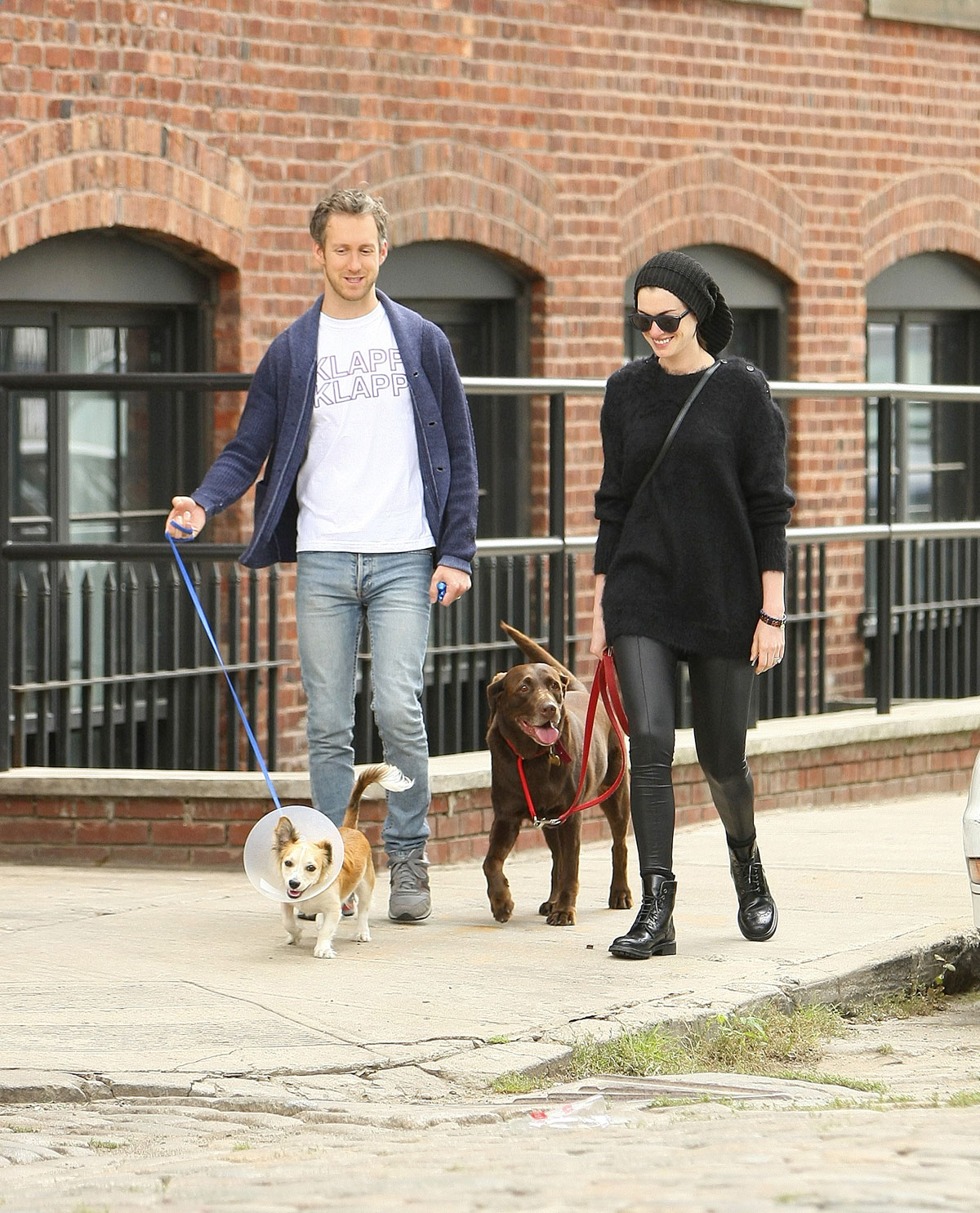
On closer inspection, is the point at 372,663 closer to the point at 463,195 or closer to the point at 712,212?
the point at 463,195

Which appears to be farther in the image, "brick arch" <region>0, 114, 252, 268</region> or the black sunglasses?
"brick arch" <region>0, 114, 252, 268</region>

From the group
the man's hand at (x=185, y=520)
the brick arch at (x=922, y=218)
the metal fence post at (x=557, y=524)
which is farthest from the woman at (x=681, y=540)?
the brick arch at (x=922, y=218)

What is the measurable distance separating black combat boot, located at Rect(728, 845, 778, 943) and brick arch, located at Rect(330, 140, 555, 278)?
447cm

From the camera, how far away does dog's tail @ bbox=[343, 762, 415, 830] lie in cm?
633

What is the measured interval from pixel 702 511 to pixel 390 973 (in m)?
1.49

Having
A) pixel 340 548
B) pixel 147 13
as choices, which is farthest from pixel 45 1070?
pixel 147 13

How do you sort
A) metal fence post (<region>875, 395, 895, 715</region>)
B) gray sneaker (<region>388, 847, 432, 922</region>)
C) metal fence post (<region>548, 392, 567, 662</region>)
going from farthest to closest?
metal fence post (<region>875, 395, 895, 715</region>), metal fence post (<region>548, 392, 567, 662</region>), gray sneaker (<region>388, 847, 432, 922</region>)

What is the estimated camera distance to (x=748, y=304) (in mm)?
12031

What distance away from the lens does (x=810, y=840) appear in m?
8.45

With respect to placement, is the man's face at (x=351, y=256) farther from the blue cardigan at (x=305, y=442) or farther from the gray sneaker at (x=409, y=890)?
the gray sneaker at (x=409, y=890)

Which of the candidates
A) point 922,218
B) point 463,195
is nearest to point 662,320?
point 463,195

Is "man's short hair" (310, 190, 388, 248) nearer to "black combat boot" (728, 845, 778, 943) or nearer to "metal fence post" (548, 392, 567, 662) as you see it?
"black combat boot" (728, 845, 778, 943)

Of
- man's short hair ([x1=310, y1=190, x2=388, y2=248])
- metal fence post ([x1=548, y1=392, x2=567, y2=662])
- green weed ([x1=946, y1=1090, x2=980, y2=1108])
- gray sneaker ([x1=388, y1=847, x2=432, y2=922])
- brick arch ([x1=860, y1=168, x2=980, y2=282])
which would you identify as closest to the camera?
A: green weed ([x1=946, y1=1090, x2=980, y2=1108])

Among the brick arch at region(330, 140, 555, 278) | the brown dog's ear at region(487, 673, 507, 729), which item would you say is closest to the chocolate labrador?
the brown dog's ear at region(487, 673, 507, 729)
